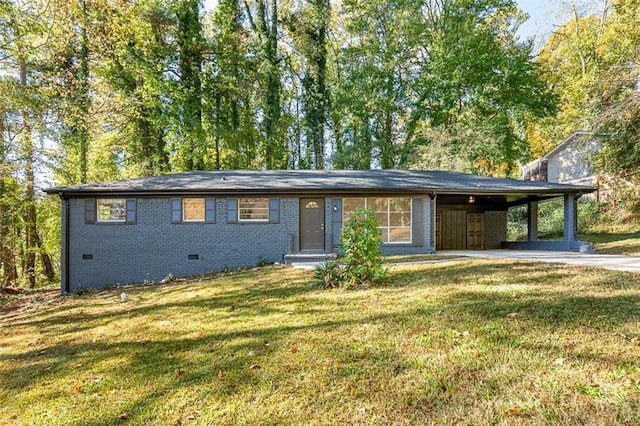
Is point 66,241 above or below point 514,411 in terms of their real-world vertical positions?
above

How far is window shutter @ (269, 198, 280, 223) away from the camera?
11.7m

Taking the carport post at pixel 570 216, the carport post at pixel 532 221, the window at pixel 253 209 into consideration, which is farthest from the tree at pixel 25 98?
the carport post at pixel 532 221

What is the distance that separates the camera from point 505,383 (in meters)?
2.91

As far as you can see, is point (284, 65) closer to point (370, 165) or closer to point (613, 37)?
point (370, 165)

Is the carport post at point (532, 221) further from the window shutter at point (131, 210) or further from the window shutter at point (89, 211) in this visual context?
the window shutter at point (89, 211)

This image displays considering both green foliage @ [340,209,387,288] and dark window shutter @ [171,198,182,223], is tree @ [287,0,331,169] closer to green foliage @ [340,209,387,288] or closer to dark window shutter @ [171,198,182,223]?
dark window shutter @ [171,198,182,223]

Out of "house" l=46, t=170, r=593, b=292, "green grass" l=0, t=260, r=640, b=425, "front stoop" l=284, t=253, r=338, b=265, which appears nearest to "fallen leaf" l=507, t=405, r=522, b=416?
"green grass" l=0, t=260, r=640, b=425

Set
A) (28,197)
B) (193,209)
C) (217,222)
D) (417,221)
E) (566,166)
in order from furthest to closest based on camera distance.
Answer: (566,166) → (28,197) → (417,221) → (193,209) → (217,222)

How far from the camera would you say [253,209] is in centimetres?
1180

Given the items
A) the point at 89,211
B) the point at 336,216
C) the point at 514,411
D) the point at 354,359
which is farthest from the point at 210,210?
the point at 514,411

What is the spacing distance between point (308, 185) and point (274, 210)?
4.82 feet

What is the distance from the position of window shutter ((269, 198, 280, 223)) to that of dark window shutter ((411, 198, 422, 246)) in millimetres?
4753

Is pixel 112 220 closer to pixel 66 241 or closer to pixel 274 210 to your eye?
pixel 66 241

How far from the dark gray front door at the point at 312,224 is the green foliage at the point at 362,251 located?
5.23m
